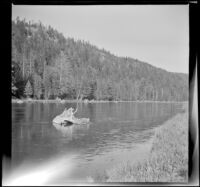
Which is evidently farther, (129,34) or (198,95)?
(129,34)

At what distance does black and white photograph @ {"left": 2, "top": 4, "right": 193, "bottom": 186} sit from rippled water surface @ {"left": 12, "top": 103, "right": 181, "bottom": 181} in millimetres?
13

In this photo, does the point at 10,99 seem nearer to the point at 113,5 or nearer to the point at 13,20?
the point at 13,20

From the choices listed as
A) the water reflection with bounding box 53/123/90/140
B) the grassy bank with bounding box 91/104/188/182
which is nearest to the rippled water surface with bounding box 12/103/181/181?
the water reflection with bounding box 53/123/90/140

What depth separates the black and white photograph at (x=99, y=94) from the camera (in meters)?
3.87

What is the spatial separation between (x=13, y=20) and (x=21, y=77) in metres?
0.77

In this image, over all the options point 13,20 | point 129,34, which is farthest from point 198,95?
point 13,20

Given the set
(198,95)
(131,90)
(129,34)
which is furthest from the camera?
(131,90)

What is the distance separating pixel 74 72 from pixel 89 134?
91cm

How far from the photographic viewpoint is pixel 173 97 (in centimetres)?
418

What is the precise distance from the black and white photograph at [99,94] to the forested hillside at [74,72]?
14mm

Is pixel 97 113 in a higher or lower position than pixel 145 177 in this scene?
higher

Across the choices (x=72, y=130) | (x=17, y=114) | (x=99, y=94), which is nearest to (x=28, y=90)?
(x=17, y=114)

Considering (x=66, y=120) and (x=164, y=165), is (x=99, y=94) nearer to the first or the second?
(x=66, y=120)

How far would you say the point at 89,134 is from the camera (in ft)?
13.6
